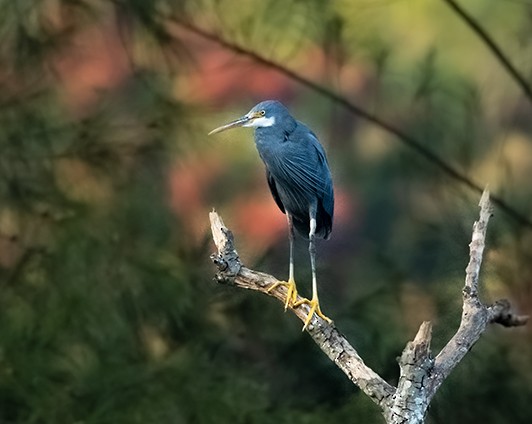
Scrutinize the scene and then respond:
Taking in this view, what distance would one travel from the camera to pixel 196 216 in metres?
1.50

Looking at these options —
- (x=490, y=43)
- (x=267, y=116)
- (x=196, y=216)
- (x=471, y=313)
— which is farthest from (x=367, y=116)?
(x=267, y=116)

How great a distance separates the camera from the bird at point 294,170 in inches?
19.9

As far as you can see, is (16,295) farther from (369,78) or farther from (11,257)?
(369,78)

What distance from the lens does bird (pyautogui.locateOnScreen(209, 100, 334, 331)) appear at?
0.50 meters

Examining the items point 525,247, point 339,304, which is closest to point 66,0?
point 339,304

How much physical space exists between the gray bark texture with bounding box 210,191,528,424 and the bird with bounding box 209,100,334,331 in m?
0.02

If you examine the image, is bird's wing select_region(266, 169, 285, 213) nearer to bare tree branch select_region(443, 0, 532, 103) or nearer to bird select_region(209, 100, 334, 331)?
bird select_region(209, 100, 334, 331)

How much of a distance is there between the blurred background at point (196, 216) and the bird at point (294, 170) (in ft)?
2.43

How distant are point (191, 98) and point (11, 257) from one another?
37 centimetres

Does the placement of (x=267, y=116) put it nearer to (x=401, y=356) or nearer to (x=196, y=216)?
(x=401, y=356)

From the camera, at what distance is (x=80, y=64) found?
1.71 m

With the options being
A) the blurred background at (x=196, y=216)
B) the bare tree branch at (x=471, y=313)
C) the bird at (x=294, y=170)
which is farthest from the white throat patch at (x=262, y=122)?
the blurred background at (x=196, y=216)

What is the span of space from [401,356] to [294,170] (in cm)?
13

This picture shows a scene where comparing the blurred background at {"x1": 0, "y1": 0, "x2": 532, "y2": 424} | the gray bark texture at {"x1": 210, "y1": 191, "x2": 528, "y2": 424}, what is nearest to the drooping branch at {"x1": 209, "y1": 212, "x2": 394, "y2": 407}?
the gray bark texture at {"x1": 210, "y1": 191, "x2": 528, "y2": 424}
